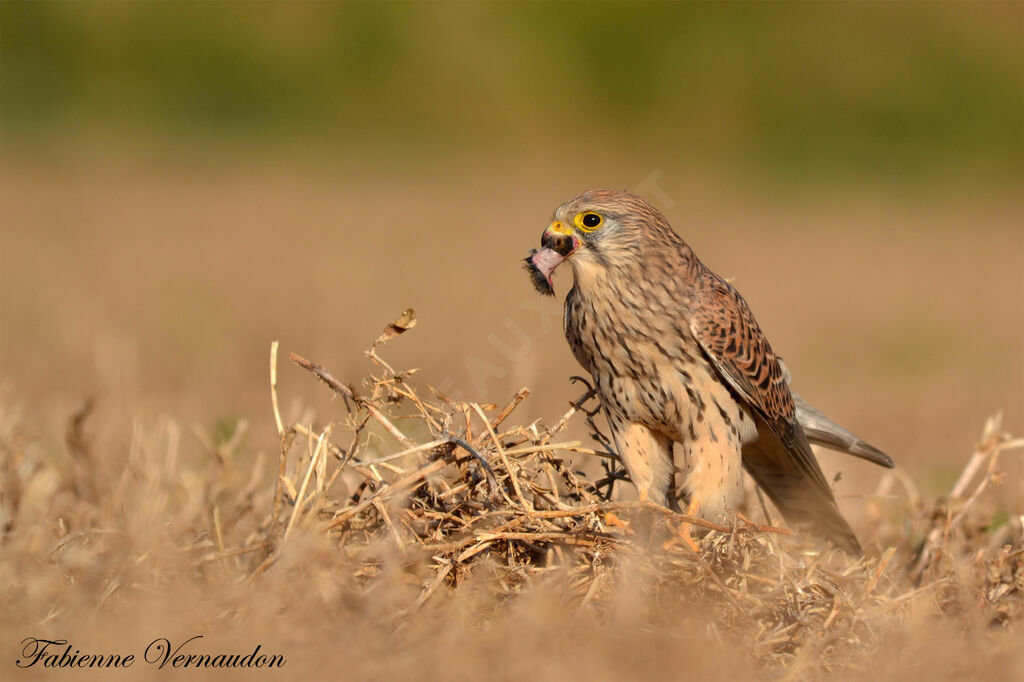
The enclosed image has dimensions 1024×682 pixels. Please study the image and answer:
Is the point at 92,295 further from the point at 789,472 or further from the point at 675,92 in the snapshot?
the point at 675,92

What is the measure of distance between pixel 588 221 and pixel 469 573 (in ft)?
3.84

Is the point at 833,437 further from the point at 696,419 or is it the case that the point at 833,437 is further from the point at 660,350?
the point at 660,350

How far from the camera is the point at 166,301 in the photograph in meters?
8.75

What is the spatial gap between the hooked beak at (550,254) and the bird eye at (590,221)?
0.04 m

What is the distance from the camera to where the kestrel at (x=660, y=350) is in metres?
3.65

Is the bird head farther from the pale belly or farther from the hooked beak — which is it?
the pale belly

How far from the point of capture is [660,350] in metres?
3.67

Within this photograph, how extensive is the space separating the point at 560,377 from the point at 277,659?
4923 millimetres

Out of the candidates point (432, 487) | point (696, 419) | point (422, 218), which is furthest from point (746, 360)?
point (422, 218)

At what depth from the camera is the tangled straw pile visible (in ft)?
9.41

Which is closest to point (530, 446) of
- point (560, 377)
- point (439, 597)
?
point (439, 597)

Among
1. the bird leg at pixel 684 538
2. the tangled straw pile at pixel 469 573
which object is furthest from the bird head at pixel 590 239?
the bird leg at pixel 684 538
